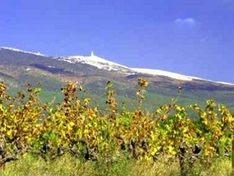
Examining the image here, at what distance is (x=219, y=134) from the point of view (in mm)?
20625

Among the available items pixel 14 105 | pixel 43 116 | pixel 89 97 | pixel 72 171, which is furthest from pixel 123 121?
pixel 72 171

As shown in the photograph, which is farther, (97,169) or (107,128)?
(107,128)

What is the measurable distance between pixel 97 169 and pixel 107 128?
349 centimetres

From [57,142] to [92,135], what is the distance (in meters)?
1.44

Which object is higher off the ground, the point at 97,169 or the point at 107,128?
the point at 107,128

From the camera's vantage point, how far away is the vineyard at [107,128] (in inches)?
733

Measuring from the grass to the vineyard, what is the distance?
0.63 m

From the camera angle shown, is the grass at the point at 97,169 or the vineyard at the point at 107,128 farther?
the vineyard at the point at 107,128

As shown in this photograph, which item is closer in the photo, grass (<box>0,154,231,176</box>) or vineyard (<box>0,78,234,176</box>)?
grass (<box>0,154,231,176</box>)

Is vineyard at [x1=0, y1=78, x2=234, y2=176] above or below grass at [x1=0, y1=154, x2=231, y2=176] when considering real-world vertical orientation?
above

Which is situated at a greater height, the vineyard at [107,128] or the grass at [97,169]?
the vineyard at [107,128]

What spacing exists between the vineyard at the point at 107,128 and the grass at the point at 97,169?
634 millimetres

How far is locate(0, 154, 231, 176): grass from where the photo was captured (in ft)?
48.2

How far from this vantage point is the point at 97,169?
15.1 metres
